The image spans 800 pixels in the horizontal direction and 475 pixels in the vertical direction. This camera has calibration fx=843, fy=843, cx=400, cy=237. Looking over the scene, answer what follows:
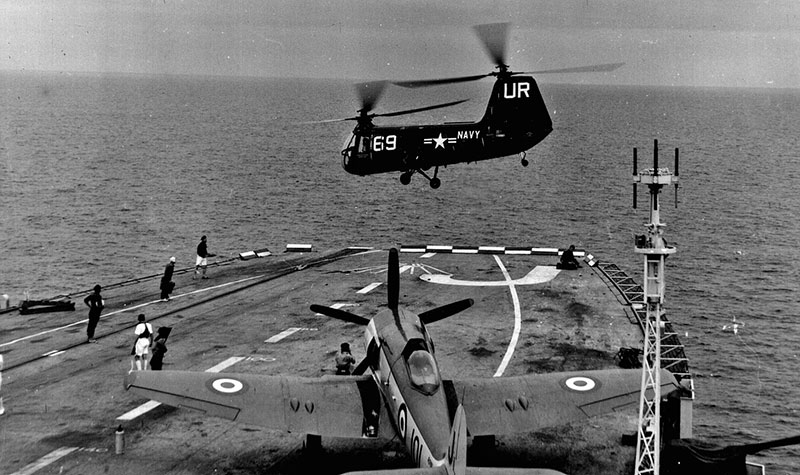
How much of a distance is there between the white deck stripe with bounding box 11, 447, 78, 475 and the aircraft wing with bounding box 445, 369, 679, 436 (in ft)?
32.6

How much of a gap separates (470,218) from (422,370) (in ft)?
220

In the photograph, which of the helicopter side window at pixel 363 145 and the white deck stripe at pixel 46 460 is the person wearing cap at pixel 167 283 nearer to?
the helicopter side window at pixel 363 145

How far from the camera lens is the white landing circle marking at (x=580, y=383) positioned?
21.7 m

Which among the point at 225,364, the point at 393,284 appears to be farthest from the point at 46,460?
the point at 393,284

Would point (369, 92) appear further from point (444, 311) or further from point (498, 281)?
point (444, 311)

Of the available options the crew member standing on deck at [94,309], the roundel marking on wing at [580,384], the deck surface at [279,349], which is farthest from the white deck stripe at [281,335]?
the roundel marking on wing at [580,384]

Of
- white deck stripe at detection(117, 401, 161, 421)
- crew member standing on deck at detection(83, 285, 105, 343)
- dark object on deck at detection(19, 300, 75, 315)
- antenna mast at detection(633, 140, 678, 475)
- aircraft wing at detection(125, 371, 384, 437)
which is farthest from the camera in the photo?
dark object on deck at detection(19, 300, 75, 315)

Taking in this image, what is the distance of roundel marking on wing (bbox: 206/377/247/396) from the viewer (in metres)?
20.7

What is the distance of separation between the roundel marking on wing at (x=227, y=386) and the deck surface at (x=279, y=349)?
76.4 inches

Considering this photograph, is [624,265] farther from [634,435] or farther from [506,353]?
[634,435]

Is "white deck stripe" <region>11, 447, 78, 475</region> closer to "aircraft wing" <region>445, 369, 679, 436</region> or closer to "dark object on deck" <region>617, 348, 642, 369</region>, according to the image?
"aircraft wing" <region>445, 369, 679, 436</region>

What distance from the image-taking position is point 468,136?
→ 1613 inches

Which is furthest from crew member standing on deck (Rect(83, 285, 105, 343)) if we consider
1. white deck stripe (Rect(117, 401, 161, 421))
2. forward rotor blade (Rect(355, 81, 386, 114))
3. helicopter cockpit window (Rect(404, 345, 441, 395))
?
helicopter cockpit window (Rect(404, 345, 441, 395))

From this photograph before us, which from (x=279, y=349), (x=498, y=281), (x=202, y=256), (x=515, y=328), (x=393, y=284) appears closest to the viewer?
(x=393, y=284)
